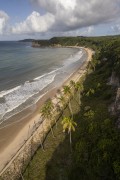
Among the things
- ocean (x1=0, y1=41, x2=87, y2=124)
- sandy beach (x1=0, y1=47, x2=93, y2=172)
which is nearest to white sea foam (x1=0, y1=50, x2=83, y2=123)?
ocean (x1=0, y1=41, x2=87, y2=124)

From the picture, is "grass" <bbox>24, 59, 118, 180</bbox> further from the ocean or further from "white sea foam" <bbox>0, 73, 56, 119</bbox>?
"white sea foam" <bbox>0, 73, 56, 119</bbox>

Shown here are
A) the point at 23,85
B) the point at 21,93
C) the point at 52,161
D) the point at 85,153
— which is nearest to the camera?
the point at 85,153

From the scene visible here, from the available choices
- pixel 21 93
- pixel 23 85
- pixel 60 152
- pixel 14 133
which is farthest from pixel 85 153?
pixel 23 85

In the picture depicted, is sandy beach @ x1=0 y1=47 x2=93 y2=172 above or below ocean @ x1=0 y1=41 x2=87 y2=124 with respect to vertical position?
below

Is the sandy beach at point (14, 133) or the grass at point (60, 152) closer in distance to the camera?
the grass at point (60, 152)

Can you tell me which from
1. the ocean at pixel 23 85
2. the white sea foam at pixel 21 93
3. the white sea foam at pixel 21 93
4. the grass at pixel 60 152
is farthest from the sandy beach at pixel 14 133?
the white sea foam at pixel 21 93

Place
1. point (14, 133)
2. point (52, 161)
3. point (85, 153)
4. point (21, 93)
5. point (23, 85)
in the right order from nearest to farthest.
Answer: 1. point (85, 153)
2. point (52, 161)
3. point (14, 133)
4. point (21, 93)
5. point (23, 85)

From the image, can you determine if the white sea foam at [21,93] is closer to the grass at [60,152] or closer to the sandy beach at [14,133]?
the sandy beach at [14,133]

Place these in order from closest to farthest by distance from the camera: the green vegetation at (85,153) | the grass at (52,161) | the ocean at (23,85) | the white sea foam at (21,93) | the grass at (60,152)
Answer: the green vegetation at (85,153) < the grass at (52,161) < the grass at (60,152) < the white sea foam at (21,93) < the ocean at (23,85)

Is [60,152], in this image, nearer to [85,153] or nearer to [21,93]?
[85,153]

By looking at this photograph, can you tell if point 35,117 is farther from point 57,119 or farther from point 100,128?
point 100,128

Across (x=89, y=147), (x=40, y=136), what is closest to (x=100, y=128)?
(x=89, y=147)
